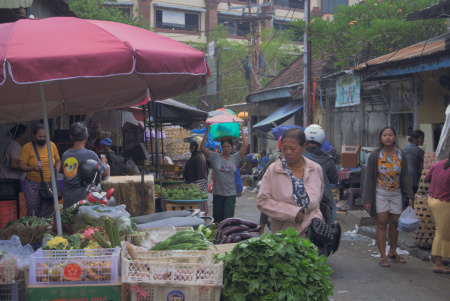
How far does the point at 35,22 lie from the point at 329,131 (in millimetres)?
15349

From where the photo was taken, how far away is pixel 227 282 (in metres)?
3.78

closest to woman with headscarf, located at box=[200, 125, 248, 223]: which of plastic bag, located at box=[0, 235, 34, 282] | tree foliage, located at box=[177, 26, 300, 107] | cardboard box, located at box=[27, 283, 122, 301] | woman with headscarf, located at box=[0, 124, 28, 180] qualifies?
woman with headscarf, located at box=[0, 124, 28, 180]

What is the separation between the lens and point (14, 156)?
7855mm

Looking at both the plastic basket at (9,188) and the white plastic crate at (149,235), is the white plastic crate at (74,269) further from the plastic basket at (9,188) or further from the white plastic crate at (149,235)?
the plastic basket at (9,188)

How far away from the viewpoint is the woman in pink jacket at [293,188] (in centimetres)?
477

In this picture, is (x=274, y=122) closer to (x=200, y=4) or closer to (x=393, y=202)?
(x=393, y=202)

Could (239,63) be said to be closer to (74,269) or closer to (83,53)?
(83,53)

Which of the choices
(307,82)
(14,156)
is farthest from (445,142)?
(307,82)

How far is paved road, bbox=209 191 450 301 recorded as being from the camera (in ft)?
20.2

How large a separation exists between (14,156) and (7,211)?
1078 millimetres

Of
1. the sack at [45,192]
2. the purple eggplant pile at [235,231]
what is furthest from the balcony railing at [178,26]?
the purple eggplant pile at [235,231]

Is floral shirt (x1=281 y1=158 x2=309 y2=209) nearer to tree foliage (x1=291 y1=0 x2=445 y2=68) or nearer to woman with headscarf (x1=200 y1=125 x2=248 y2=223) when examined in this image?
woman with headscarf (x1=200 y1=125 x2=248 y2=223)

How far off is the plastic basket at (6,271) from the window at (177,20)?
45.8 meters

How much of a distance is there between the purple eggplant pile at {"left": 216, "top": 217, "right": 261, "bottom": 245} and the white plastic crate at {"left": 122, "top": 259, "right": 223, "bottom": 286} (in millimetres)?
1398
